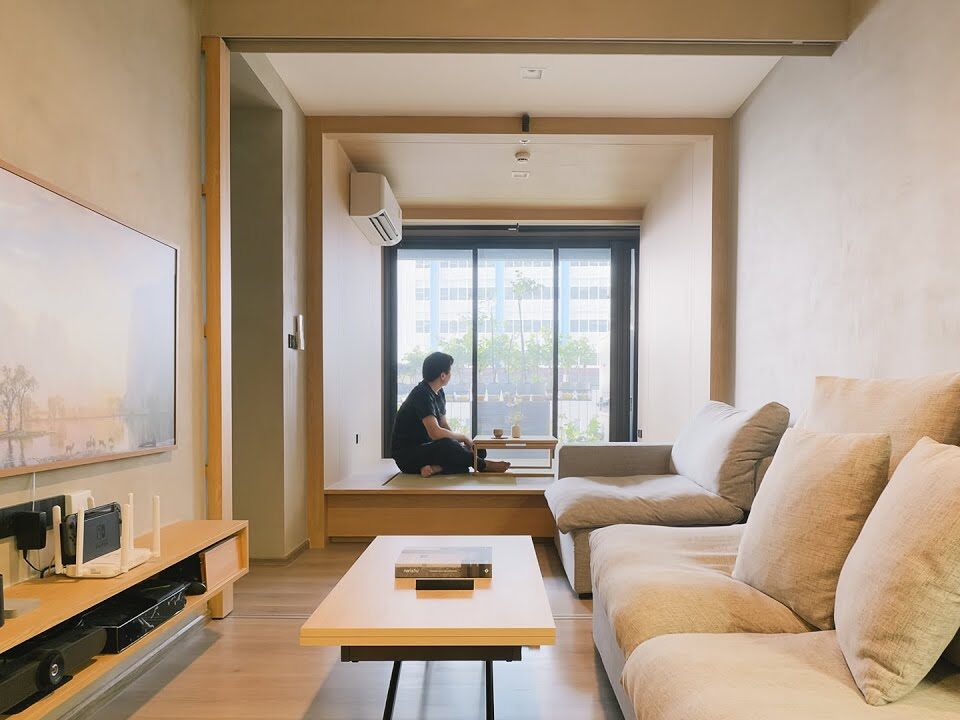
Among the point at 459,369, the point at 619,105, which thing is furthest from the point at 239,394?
the point at 459,369

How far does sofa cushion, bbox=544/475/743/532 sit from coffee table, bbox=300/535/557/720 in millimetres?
1007

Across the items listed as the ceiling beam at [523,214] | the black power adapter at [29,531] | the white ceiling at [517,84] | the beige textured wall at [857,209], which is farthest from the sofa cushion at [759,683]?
the ceiling beam at [523,214]

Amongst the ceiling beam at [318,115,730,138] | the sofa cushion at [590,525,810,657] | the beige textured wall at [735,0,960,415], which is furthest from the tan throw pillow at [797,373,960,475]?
the ceiling beam at [318,115,730,138]

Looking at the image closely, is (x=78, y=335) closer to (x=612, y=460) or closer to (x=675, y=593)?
(x=675, y=593)

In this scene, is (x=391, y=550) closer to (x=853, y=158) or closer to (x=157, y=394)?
(x=157, y=394)

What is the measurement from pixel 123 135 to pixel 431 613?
71.0 inches

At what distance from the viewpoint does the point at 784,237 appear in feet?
11.3

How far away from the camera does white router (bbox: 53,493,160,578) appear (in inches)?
72.3

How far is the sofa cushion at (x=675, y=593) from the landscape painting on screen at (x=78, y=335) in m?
Answer: 1.54

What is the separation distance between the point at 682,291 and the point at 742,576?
11.4ft

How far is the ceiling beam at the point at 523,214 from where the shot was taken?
6.54 meters

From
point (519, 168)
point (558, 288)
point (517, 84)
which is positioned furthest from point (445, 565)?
point (558, 288)

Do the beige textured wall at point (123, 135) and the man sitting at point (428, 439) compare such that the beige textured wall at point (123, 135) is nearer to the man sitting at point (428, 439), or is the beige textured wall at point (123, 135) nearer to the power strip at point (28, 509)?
the power strip at point (28, 509)

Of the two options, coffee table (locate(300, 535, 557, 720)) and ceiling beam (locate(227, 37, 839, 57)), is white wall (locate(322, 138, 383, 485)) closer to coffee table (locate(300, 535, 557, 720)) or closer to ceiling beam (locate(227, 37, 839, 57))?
ceiling beam (locate(227, 37, 839, 57))
